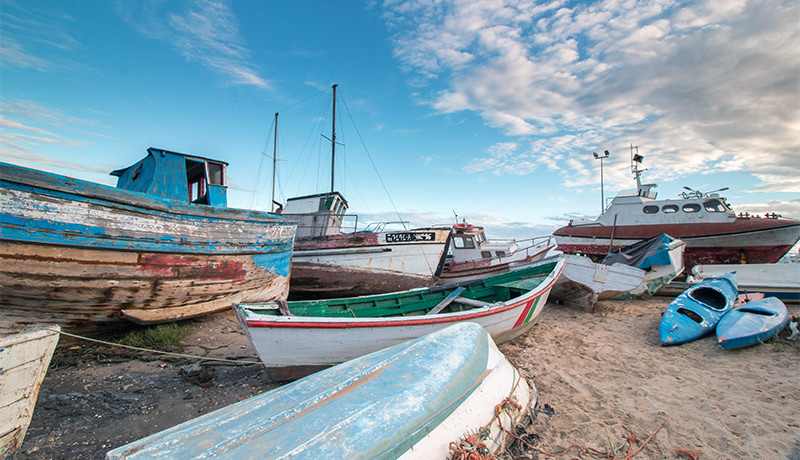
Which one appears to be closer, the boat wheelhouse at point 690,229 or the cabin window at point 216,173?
the cabin window at point 216,173

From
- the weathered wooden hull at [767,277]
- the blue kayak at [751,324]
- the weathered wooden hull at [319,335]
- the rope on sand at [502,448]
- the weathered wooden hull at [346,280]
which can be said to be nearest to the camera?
the rope on sand at [502,448]

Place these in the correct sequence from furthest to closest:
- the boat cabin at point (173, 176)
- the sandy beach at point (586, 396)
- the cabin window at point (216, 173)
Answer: the cabin window at point (216, 173), the boat cabin at point (173, 176), the sandy beach at point (586, 396)

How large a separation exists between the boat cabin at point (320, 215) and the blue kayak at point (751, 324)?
1024 centimetres

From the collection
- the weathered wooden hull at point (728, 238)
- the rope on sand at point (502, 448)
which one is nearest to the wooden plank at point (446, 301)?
the rope on sand at point (502, 448)

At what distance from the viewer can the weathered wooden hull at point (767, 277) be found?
330 inches

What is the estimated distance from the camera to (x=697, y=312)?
6.05m

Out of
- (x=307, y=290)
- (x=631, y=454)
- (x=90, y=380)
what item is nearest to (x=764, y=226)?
(x=631, y=454)

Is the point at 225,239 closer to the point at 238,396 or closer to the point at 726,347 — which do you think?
the point at 238,396

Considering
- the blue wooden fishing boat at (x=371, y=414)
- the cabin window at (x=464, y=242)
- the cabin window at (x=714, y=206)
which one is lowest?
the blue wooden fishing boat at (x=371, y=414)

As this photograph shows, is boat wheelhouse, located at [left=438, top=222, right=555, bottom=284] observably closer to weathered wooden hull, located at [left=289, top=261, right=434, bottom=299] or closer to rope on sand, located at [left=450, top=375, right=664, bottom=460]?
weathered wooden hull, located at [left=289, top=261, right=434, bottom=299]

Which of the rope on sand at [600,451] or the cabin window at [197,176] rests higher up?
the cabin window at [197,176]

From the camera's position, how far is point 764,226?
11953mm

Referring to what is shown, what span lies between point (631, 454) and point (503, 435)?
120cm

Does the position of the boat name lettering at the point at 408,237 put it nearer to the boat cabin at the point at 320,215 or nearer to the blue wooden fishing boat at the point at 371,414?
the boat cabin at the point at 320,215
